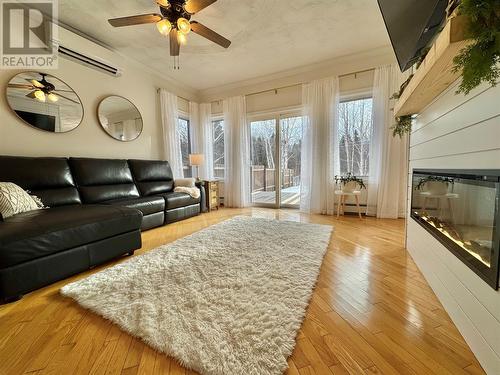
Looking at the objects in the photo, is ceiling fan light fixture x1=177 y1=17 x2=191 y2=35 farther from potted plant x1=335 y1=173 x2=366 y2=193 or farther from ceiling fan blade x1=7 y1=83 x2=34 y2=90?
potted plant x1=335 y1=173 x2=366 y2=193

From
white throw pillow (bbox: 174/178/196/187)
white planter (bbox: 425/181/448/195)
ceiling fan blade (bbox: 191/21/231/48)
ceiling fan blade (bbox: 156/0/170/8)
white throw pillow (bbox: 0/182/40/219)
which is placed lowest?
white throw pillow (bbox: 0/182/40/219)

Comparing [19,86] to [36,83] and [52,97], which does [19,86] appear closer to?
[36,83]

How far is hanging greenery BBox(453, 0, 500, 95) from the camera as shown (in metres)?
0.73

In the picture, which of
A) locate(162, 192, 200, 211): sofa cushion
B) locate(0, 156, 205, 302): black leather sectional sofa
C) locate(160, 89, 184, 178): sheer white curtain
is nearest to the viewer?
locate(0, 156, 205, 302): black leather sectional sofa

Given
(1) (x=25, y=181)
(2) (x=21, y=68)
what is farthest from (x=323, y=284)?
(2) (x=21, y=68)

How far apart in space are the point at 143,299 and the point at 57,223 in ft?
2.99

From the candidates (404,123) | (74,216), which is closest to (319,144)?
(404,123)

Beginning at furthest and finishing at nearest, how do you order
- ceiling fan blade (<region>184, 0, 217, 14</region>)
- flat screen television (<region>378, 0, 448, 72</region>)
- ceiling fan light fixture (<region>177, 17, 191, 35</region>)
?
1. ceiling fan light fixture (<region>177, 17, 191, 35</region>)
2. ceiling fan blade (<region>184, 0, 217, 14</region>)
3. flat screen television (<region>378, 0, 448, 72</region>)

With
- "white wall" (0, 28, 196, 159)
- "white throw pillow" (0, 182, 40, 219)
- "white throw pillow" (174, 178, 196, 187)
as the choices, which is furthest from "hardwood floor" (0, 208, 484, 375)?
"white throw pillow" (174, 178, 196, 187)

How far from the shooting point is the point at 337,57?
11.8 feet

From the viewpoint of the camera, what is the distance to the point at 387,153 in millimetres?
3385

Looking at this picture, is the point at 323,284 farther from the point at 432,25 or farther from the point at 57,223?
the point at 57,223

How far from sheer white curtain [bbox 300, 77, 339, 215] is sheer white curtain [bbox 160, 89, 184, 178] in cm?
255

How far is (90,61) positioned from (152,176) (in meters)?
1.81
